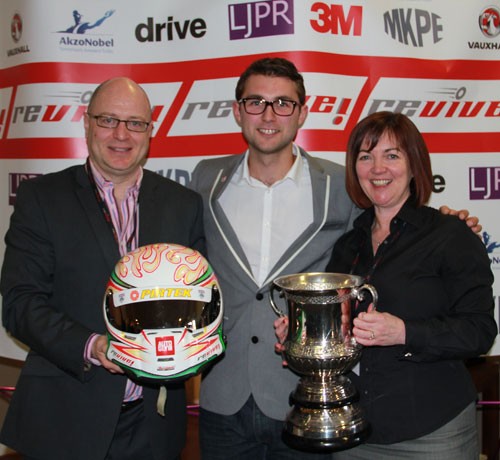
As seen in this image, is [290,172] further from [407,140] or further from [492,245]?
[492,245]

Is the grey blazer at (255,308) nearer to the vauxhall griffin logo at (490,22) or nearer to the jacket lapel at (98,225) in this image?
the jacket lapel at (98,225)

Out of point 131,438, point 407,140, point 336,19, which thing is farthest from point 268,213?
point 336,19

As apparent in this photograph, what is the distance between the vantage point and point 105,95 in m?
2.79

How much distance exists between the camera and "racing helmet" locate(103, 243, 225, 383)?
226 cm

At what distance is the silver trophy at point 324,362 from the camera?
2332 millimetres

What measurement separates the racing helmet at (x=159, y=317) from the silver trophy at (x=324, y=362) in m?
0.31

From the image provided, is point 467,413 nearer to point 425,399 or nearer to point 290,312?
point 425,399

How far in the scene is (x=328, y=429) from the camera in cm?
236

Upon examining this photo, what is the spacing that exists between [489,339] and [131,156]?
5.35ft

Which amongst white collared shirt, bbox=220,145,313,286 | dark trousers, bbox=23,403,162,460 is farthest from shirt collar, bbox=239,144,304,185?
dark trousers, bbox=23,403,162,460

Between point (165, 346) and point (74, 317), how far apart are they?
55 cm

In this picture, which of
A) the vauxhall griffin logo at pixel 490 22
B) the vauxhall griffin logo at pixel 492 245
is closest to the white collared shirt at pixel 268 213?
the vauxhall griffin logo at pixel 492 245

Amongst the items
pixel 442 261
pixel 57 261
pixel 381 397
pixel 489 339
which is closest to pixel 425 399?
pixel 381 397

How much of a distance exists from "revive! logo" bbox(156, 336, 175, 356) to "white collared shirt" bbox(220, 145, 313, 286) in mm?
671
